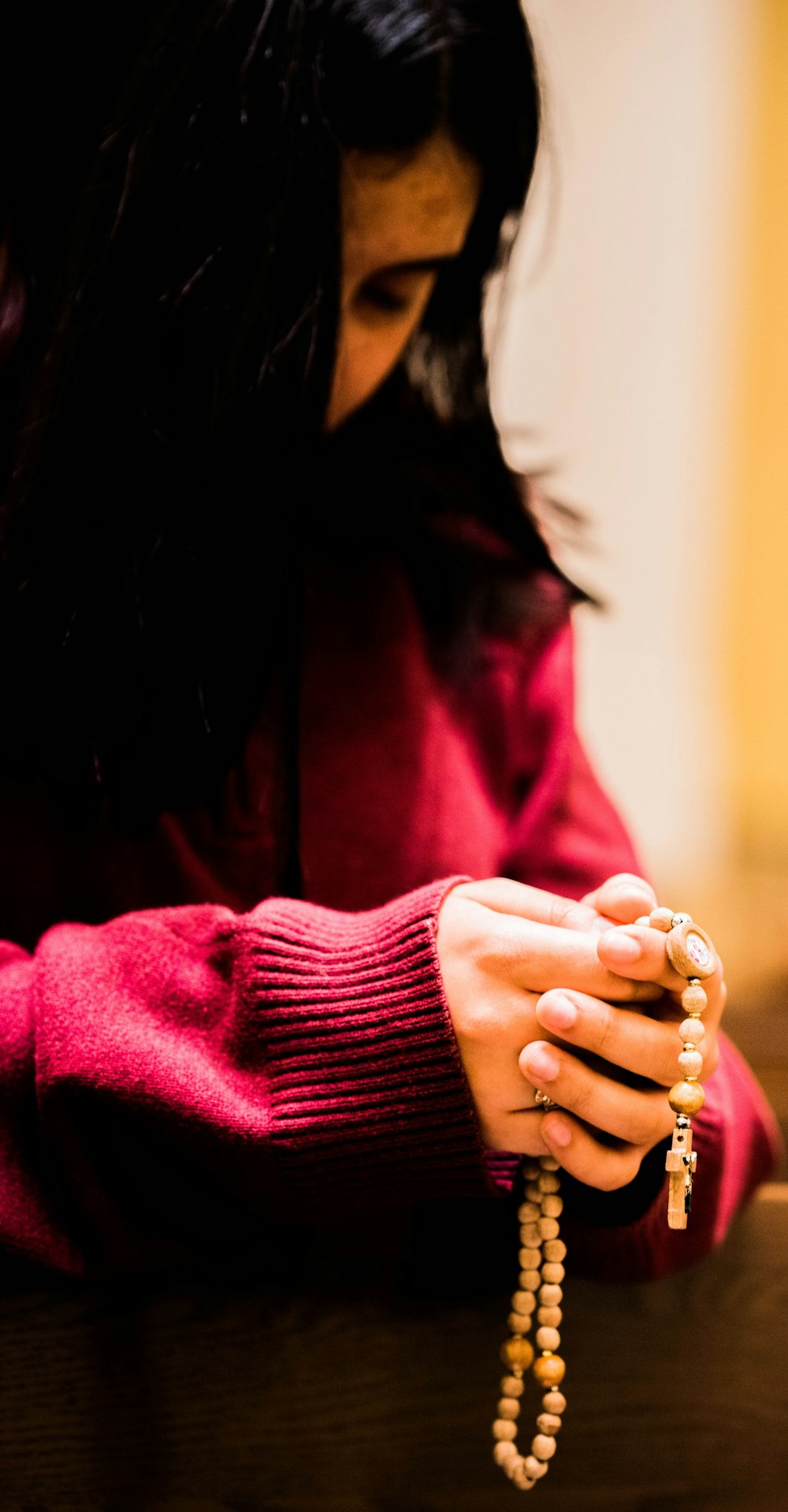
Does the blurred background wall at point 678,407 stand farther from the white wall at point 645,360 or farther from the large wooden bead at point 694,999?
the large wooden bead at point 694,999

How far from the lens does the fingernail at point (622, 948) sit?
397 mm

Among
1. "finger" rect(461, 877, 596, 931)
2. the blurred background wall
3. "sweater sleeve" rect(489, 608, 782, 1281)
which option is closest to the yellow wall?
the blurred background wall

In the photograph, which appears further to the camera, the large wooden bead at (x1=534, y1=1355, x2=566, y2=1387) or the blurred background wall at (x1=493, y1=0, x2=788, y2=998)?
the blurred background wall at (x1=493, y1=0, x2=788, y2=998)

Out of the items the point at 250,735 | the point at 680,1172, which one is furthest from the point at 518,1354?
the point at 250,735

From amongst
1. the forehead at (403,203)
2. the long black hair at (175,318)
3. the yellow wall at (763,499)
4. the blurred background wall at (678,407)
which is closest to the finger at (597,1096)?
the long black hair at (175,318)

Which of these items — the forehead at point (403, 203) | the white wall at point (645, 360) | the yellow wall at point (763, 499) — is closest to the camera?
the forehead at point (403, 203)

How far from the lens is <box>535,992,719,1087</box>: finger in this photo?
403 mm

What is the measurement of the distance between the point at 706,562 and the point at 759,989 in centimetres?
83

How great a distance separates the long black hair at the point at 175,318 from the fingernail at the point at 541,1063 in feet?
0.78

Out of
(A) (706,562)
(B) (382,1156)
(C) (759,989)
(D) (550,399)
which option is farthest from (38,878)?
(A) (706,562)

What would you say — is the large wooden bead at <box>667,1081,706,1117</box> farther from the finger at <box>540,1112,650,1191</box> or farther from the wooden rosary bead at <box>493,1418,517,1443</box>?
the wooden rosary bead at <box>493,1418,517,1443</box>

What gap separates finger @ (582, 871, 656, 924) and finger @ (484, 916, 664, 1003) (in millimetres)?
16

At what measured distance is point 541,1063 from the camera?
0.40 metres

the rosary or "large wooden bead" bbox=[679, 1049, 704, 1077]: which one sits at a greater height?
"large wooden bead" bbox=[679, 1049, 704, 1077]
